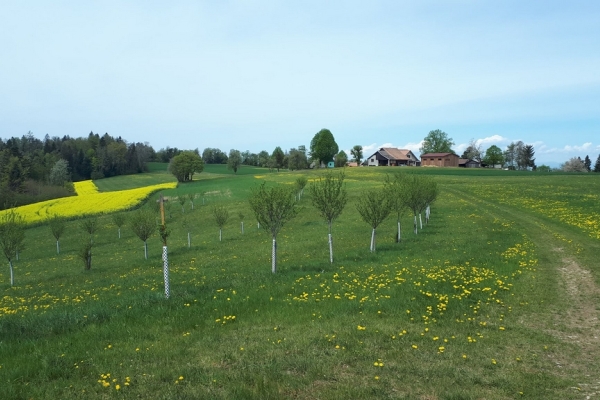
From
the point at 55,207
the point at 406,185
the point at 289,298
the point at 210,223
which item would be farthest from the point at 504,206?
the point at 55,207

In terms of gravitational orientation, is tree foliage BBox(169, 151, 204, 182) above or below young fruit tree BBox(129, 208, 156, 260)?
above

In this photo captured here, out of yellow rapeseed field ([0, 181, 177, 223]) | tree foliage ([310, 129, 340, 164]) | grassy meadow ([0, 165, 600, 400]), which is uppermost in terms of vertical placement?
tree foliage ([310, 129, 340, 164])

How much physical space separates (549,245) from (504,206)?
23023 millimetres

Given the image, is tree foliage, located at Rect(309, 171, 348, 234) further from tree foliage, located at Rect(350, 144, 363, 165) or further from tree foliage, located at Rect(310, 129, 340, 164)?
tree foliage, located at Rect(350, 144, 363, 165)

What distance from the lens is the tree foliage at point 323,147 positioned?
141 m

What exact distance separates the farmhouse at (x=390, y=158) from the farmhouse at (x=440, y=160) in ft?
22.6

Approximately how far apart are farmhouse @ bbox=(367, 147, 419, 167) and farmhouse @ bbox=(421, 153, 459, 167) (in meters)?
6.90

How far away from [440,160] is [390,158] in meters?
18.2

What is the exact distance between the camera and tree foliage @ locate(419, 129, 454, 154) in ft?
A: 581

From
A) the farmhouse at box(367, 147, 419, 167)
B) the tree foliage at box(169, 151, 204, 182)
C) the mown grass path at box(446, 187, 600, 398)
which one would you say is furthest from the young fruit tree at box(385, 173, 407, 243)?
the farmhouse at box(367, 147, 419, 167)

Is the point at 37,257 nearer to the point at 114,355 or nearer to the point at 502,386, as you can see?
the point at 114,355

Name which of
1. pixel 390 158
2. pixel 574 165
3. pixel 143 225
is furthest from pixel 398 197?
pixel 574 165

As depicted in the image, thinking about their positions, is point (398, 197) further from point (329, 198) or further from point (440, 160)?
point (440, 160)

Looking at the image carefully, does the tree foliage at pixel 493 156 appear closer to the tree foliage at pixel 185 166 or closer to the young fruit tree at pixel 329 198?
the tree foliage at pixel 185 166
